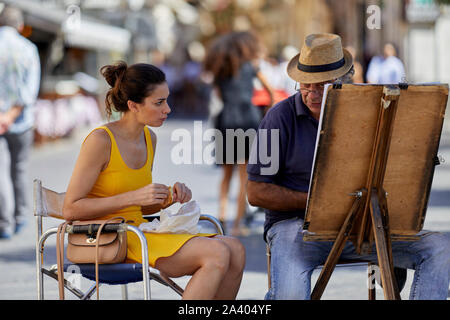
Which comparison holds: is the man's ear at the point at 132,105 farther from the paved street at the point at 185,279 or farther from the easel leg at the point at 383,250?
the paved street at the point at 185,279

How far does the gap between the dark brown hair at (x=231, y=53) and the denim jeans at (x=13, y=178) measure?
5.69ft

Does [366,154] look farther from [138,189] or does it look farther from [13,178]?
[13,178]

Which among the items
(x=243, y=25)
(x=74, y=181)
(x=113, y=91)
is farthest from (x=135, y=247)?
(x=243, y=25)

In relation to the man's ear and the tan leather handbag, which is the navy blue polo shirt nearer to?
the man's ear

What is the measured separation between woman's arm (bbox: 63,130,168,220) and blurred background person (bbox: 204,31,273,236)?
4165 mm

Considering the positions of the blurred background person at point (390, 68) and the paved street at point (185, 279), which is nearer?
the paved street at point (185, 279)

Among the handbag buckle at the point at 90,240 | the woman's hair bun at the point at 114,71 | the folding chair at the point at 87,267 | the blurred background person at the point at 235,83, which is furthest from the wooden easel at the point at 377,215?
the blurred background person at the point at 235,83

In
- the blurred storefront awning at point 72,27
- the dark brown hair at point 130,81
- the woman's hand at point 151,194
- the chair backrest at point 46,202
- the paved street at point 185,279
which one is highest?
the blurred storefront awning at point 72,27

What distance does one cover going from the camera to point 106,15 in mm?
30594

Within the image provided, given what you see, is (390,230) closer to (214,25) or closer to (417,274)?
(417,274)

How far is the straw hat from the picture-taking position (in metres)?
4.16

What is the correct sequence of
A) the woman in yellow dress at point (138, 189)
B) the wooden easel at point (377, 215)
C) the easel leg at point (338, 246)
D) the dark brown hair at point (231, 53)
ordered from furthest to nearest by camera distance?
the dark brown hair at point (231, 53) < the woman in yellow dress at point (138, 189) < the easel leg at point (338, 246) < the wooden easel at point (377, 215)

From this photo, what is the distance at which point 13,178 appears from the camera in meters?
8.27

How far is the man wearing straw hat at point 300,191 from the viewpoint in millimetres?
Result: 3973
